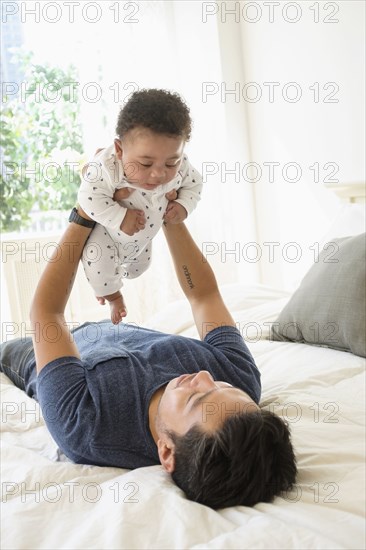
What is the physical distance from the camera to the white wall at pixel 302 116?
3061 mm

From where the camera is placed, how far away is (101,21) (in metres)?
3.75

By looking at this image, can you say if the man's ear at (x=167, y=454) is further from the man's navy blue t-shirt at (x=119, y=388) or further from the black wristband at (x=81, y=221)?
the black wristband at (x=81, y=221)

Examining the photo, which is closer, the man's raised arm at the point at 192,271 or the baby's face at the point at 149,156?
the baby's face at the point at 149,156

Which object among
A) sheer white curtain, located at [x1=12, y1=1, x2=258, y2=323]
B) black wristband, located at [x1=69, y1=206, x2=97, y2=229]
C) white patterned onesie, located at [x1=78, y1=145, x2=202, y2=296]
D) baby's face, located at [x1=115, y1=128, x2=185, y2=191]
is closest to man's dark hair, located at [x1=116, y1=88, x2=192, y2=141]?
baby's face, located at [x1=115, y1=128, x2=185, y2=191]

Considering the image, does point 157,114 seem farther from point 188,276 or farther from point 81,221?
point 188,276

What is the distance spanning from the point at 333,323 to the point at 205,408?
93cm

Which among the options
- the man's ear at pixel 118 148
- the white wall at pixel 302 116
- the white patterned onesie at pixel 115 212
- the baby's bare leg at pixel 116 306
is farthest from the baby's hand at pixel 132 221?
the white wall at pixel 302 116

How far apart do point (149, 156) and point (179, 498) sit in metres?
0.76

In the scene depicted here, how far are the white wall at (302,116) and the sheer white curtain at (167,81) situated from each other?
11 centimetres

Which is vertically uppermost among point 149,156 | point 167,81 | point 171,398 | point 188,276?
point 167,81

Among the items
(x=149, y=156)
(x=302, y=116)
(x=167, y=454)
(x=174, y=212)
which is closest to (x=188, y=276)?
(x=174, y=212)

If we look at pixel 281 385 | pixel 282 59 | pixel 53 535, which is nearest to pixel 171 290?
pixel 282 59

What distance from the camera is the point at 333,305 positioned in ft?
6.67

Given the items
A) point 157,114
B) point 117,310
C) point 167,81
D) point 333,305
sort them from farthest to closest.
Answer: point 167,81 < point 333,305 < point 117,310 < point 157,114
